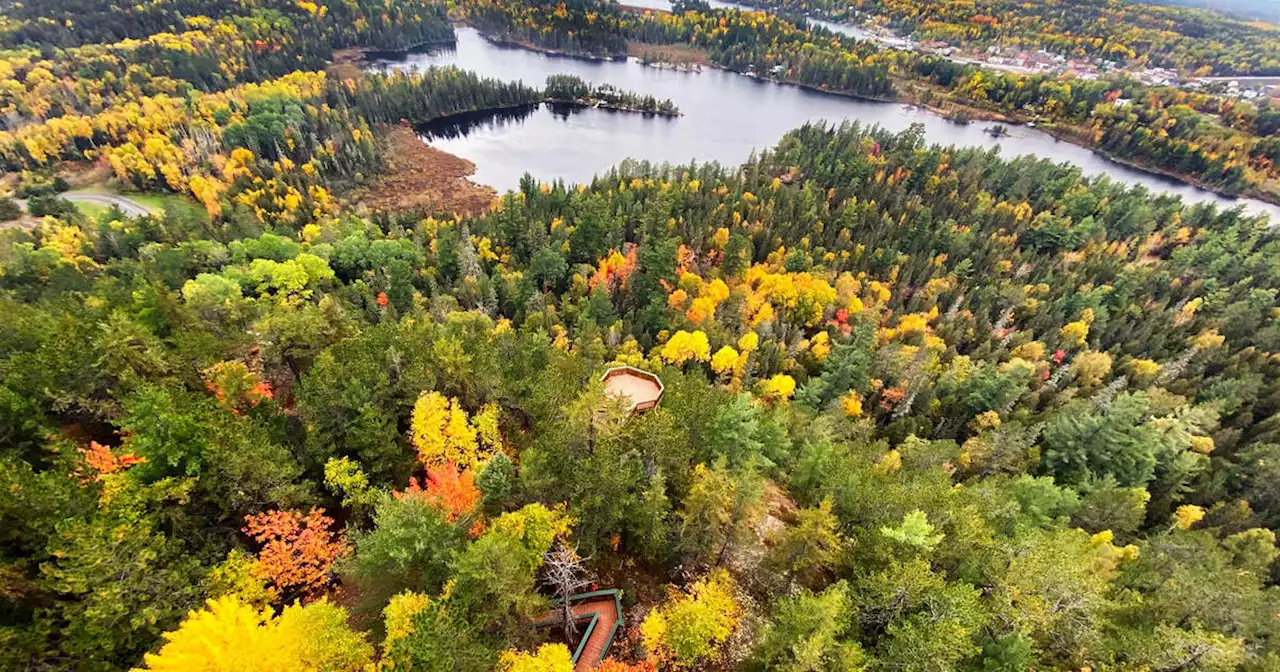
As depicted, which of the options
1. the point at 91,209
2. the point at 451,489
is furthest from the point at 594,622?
the point at 91,209

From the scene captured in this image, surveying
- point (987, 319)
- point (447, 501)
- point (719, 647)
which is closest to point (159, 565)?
point (447, 501)

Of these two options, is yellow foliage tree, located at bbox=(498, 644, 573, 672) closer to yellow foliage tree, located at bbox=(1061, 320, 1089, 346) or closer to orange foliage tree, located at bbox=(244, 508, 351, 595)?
orange foliage tree, located at bbox=(244, 508, 351, 595)

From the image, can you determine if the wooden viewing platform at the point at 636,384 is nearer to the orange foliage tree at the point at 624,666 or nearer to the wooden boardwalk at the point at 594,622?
the wooden boardwalk at the point at 594,622

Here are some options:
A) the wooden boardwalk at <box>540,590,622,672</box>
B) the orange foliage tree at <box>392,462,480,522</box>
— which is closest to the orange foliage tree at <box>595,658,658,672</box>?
the wooden boardwalk at <box>540,590,622,672</box>

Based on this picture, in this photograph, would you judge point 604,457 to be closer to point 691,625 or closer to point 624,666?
point 691,625

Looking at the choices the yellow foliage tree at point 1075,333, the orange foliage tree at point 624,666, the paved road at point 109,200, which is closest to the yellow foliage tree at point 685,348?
the orange foliage tree at point 624,666

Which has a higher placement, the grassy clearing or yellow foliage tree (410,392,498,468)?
yellow foliage tree (410,392,498,468)

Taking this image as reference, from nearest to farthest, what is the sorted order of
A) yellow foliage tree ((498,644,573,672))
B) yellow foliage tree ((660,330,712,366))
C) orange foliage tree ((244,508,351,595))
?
yellow foliage tree ((498,644,573,672)) → orange foliage tree ((244,508,351,595)) → yellow foliage tree ((660,330,712,366))
